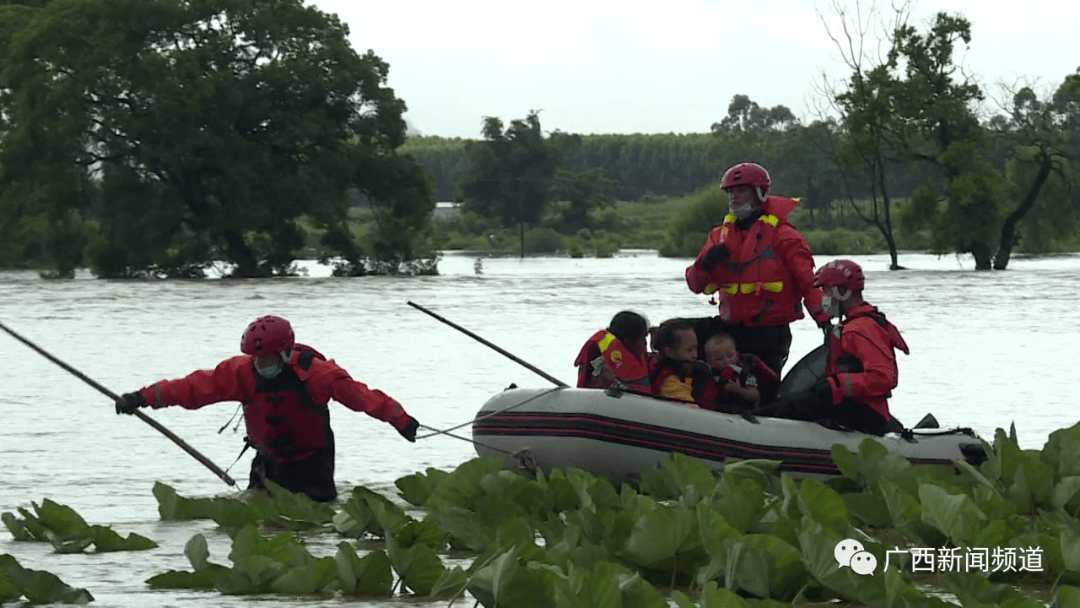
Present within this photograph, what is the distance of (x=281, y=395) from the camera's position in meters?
7.95

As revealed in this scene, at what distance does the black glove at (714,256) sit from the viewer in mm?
8742

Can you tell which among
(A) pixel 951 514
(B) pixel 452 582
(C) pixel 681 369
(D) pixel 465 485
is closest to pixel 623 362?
(C) pixel 681 369

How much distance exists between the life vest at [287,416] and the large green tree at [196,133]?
112 feet

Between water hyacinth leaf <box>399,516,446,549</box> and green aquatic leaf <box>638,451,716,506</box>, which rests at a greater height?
green aquatic leaf <box>638,451,716,506</box>

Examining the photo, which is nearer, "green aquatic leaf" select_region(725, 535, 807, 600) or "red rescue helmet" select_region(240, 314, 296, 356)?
"green aquatic leaf" select_region(725, 535, 807, 600)

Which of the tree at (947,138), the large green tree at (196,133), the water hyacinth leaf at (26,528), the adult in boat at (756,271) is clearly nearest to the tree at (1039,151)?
the tree at (947,138)

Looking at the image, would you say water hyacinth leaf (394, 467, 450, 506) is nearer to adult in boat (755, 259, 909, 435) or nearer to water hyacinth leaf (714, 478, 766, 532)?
water hyacinth leaf (714, 478, 766, 532)

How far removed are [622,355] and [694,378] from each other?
37 centimetres

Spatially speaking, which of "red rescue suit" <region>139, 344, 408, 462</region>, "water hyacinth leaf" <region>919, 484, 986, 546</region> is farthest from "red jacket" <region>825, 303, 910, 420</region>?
"water hyacinth leaf" <region>919, 484, 986, 546</region>

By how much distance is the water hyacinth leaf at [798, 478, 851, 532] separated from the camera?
599 cm

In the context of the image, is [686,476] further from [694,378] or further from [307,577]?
[307,577]

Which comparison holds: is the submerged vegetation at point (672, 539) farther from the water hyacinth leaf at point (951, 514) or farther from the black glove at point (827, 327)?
the black glove at point (827, 327)

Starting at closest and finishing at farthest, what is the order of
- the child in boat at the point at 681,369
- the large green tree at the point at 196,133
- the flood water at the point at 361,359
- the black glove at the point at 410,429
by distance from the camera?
the black glove at the point at 410,429, the child in boat at the point at 681,369, the flood water at the point at 361,359, the large green tree at the point at 196,133

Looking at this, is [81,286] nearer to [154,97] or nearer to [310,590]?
[154,97]
